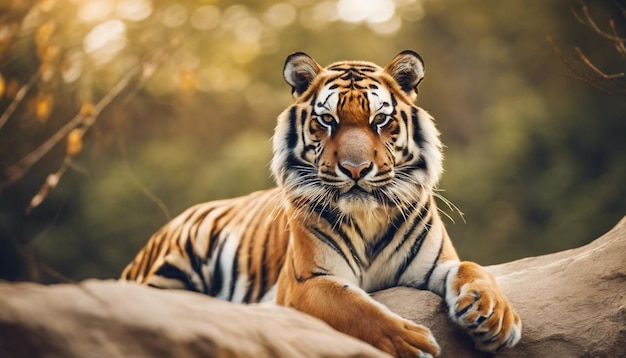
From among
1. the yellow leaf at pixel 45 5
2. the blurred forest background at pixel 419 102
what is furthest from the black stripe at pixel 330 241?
the blurred forest background at pixel 419 102

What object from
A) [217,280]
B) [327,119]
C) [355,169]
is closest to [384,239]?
[355,169]

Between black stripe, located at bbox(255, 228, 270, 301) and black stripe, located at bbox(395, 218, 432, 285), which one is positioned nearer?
black stripe, located at bbox(395, 218, 432, 285)

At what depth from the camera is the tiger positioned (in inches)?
92.6

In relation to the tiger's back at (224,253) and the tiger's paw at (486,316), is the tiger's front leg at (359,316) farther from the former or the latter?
the tiger's back at (224,253)

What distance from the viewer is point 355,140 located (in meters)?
2.51

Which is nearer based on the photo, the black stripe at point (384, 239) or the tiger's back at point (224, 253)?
the black stripe at point (384, 239)

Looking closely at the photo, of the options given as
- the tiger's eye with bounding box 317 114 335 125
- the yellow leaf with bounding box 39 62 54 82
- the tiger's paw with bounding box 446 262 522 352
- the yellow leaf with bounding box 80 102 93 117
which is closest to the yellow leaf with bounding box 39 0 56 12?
the yellow leaf with bounding box 39 62 54 82

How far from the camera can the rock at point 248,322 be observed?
59.4 inches

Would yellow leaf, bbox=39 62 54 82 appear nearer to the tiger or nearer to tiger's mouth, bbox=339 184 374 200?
the tiger

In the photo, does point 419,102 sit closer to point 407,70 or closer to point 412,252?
point 407,70

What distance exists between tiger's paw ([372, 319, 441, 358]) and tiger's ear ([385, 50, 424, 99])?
106 centimetres

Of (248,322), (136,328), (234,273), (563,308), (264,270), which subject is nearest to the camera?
(136,328)

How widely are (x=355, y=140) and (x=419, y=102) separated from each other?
21.2 feet

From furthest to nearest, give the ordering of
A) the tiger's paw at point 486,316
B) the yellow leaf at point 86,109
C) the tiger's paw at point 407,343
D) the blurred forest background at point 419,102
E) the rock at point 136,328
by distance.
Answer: the blurred forest background at point 419,102 < the yellow leaf at point 86,109 < the tiger's paw at point 486,316 < the tiger's paw at point 407,343 < the rock at point 136,328
